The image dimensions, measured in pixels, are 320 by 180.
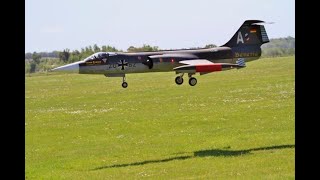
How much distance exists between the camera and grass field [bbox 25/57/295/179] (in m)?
35.8

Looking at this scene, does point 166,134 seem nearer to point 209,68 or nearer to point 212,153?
point 212,153

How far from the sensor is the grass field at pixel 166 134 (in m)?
35.8

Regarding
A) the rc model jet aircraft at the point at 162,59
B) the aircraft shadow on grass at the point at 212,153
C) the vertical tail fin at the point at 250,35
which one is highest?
the vertical tail fin at the point at 250,35

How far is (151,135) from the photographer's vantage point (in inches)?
2050

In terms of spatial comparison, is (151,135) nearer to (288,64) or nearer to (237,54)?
(237,54)

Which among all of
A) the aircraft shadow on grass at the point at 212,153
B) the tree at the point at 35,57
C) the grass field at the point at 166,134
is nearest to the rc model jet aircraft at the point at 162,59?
the grass field at the point at 166,134

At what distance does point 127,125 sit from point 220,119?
8.26 metres

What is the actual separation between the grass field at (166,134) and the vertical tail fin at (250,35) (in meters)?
6.00

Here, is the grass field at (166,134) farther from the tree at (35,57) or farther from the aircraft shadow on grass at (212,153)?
the tree at (35,57)

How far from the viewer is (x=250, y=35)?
30.5 m

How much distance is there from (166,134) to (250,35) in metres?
22.6

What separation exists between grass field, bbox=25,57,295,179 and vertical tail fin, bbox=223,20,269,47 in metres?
6.00

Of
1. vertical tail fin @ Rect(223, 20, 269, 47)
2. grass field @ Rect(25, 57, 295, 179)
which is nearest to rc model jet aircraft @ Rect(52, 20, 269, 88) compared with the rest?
vertical tail fin @ Rect(223, 20, 269, 47)
